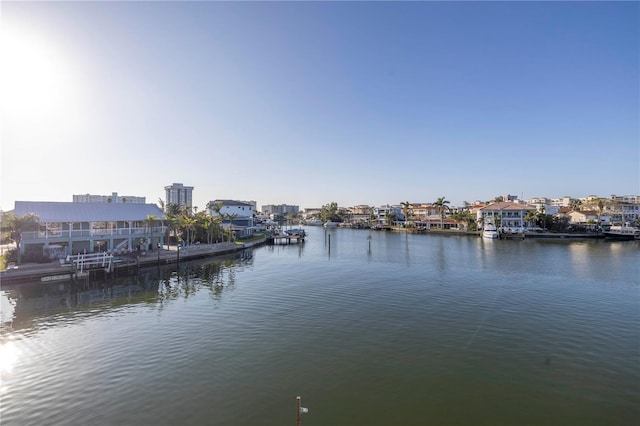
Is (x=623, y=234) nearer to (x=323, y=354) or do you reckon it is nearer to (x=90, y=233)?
(x=323, y=354)

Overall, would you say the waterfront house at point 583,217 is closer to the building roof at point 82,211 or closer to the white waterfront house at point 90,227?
the white waterfront house at point 90,227

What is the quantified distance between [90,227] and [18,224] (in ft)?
23.6

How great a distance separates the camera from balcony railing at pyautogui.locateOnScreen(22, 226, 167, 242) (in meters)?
34.7

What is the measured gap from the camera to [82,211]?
40.2 m

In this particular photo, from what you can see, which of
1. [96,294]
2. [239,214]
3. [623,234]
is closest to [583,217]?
[623,234]

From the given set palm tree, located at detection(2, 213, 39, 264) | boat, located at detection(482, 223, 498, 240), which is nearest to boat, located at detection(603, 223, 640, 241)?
boat, located at detection(482, 223, 498, 240)

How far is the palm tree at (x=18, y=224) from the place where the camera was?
3250 cm

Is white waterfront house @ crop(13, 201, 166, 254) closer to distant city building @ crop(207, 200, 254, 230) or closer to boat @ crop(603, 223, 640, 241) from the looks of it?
distant city building @ crop(207, 200, 254, 230)

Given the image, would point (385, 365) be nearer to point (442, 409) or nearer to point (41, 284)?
point (442, 409)

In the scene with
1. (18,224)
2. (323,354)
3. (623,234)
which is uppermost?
(18,224)

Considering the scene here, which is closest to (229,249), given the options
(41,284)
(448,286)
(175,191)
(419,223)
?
(41,284)

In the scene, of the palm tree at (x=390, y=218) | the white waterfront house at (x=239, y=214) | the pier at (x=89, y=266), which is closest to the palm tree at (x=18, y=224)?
the pier at (x=89, y=266)

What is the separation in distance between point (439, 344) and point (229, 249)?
45.2 meters

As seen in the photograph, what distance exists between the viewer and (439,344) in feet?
56.7
